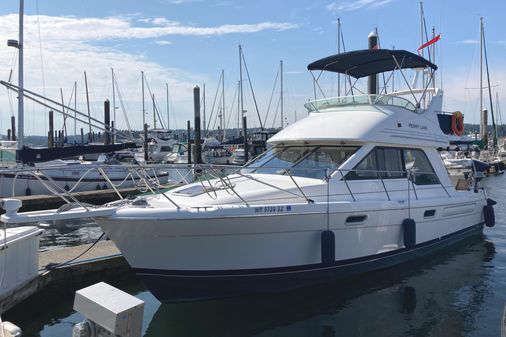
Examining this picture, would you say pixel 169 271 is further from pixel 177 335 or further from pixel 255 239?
pixel 255 239

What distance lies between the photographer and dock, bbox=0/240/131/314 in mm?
6969

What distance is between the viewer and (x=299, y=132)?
8.80 metres

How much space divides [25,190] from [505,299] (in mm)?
17090

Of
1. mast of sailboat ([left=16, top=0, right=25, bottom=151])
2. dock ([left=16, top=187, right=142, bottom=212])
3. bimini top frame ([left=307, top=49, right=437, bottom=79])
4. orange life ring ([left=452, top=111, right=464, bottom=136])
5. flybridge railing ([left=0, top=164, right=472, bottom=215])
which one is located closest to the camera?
flybridge railing ([left=0, top=164, right=472, bottom=215])

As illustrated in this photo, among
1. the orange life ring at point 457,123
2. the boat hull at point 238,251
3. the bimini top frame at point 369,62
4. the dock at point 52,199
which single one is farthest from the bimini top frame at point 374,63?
the dock at point 52,199

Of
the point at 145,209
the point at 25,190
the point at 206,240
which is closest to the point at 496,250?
the point at 206,240

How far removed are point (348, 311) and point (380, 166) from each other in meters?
2.78

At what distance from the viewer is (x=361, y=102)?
9.54 meters

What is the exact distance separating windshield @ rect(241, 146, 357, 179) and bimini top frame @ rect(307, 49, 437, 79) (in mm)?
2582

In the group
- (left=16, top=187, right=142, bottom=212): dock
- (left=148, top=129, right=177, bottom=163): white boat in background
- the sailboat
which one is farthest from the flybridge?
(left=148, top=129, right=177, bottom=163): white boat in background

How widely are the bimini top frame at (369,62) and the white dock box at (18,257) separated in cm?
681

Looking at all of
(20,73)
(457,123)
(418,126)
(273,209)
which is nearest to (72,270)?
(273,209)

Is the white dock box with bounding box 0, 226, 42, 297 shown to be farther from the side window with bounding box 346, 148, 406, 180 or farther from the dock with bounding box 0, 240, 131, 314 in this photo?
the side window with bounding box 346, 148, 406, 180

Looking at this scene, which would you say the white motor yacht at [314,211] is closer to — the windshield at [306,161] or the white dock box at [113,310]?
the windshield at [306,161]
